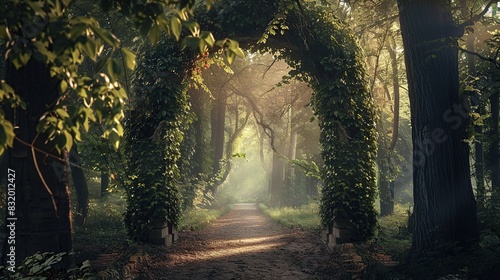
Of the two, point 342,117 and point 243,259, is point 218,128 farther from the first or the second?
point 243,259

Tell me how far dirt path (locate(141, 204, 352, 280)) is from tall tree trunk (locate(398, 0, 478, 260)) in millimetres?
2305

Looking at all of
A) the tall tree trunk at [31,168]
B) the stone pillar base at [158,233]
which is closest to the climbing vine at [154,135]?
the stone pillar base at [158,233]

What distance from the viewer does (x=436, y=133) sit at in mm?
6527

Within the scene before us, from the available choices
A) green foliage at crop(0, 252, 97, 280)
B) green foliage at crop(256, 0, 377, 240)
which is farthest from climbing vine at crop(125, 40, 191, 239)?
green foliage at crop(0, 252, 97, 280)

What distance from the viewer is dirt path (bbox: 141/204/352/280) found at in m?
7.84

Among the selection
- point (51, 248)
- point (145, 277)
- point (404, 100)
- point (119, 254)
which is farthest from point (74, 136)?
point (404, 100)

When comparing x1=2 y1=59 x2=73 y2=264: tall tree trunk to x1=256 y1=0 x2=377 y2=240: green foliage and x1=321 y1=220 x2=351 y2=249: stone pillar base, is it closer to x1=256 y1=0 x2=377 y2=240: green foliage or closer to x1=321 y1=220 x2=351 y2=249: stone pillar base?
x1=256 y1=0 x2=377 y2=240: green foliage

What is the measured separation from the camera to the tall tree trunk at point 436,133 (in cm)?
643

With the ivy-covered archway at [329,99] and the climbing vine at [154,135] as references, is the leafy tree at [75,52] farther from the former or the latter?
the ivy-covered archway at [329,99]

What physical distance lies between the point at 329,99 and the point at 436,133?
380 centimetres

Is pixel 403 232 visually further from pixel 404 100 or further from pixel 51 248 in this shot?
Answer: pixel 404 100

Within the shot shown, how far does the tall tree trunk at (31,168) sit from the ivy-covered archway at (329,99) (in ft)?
15.8

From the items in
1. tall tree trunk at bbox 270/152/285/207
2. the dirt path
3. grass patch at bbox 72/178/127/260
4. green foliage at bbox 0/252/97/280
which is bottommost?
the dirt path

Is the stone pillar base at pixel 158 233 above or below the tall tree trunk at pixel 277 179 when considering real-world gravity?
below
